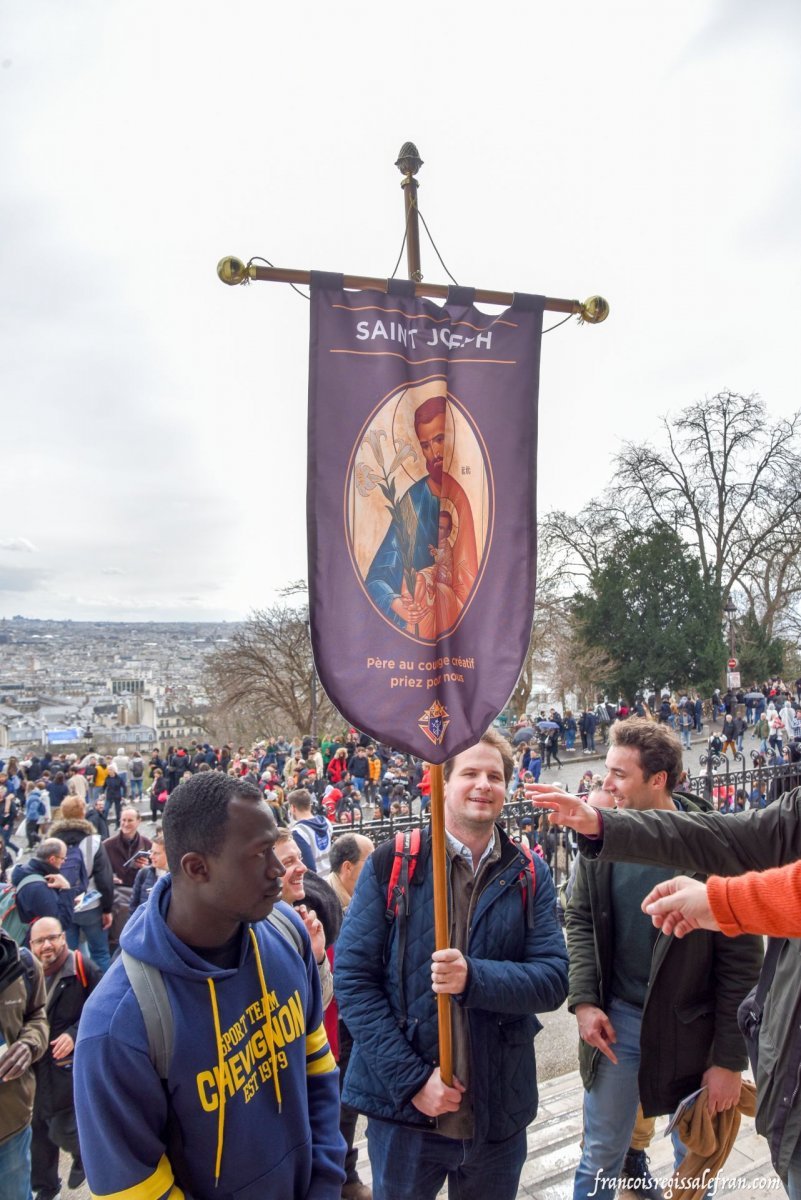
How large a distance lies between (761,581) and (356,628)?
115 feet

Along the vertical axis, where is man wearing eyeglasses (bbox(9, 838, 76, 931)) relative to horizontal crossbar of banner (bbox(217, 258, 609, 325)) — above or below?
below

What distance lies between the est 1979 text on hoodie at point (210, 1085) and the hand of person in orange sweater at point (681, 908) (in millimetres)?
990

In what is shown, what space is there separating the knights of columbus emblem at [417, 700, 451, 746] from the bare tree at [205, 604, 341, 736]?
29.1m

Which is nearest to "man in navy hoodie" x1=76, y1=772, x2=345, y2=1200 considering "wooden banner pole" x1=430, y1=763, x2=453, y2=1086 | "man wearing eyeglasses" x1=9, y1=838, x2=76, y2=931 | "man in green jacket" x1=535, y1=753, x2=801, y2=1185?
"wooden banner pole" x1=430, y1=763, x2=453, y2=1086

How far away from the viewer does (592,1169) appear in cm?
300

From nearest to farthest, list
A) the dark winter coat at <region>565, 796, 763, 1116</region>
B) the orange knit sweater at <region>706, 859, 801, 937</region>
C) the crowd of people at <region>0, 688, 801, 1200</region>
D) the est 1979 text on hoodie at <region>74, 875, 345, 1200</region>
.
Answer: the est 1979 text on hoodie at <region>74, 875, 345, 1200</region>, the crowd of people at <region>0, 688, 801, 1200</region>, the orange knit sweater at <region>706, 859, 801, 937</region>, the dark winter coat at <region>565, 796, 763, 1116</region>

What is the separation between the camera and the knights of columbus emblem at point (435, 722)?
8.77ft

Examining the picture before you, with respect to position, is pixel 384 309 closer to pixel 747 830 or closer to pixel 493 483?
pixel 493 483

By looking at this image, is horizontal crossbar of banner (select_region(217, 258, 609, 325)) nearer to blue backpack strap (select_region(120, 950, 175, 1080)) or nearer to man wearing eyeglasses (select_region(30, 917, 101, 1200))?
blue backpack strap (select_region(120, 950, 175, 1080))

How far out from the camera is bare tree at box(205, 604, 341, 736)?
1276 inches

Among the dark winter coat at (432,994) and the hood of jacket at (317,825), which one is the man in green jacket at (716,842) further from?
the hood of jacket at (317,825)

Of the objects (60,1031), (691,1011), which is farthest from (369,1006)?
(60,1031)

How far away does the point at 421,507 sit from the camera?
9.24 feet

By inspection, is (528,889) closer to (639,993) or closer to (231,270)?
(639,993)
